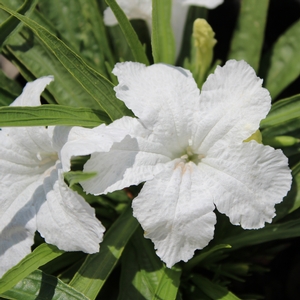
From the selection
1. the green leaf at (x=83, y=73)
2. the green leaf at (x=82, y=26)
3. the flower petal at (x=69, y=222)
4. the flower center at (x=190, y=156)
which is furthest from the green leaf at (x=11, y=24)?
the flower center at (x=190, y=156)

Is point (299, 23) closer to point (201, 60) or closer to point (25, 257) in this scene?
point (201, 60)

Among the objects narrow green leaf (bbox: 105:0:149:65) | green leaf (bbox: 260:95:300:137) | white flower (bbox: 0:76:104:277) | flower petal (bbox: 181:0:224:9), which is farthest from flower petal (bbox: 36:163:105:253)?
flower petal (bbox: 181:0:224:9)

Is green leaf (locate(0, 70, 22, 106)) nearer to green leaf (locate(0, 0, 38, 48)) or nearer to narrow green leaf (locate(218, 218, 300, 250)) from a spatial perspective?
green leaf (locate(0, 0, 38, 48))

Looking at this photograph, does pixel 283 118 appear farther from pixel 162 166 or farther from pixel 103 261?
pixel 103 261

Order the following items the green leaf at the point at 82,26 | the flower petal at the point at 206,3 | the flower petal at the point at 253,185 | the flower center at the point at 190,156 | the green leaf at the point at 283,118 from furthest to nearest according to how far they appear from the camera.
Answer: the green leaf at the point at 82,26
the flower petal at the point at 206,3
the green leaf at the point at 283,118
the flower center at the point at 190,156
the flower petal at the point at 253,185

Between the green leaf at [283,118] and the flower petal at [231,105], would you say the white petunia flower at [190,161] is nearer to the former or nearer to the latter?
the flower petal at [231,105]

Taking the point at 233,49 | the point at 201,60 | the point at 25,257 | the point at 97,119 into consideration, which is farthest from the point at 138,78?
the point at 233,49
